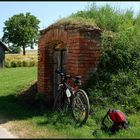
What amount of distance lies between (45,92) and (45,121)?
10.1 ft

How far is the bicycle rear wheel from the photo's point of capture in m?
8.37

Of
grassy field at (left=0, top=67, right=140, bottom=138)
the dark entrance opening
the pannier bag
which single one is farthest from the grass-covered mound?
the pannier bag

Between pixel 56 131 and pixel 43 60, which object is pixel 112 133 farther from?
pixel 43 60

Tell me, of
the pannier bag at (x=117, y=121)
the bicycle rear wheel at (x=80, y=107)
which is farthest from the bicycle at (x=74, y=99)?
the pannier bag at (x=117, y=121)

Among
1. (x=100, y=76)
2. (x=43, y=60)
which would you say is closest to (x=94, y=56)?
(x=100, y=76)

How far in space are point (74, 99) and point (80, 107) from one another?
0.30m

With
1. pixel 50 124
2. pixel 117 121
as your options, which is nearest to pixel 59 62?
pixel 50 124

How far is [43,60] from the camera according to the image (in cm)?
1216

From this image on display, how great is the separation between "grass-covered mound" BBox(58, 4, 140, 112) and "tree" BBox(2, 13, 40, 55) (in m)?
87.1

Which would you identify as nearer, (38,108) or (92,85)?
(92,85)

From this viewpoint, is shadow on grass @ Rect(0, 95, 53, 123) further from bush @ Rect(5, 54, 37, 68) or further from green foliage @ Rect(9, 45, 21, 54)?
green foliage @ Rect(9, 45, 21, 54)

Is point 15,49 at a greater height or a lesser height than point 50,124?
lesser

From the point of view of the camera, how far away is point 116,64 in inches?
397

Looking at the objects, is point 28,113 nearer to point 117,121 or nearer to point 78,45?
point 78,45
